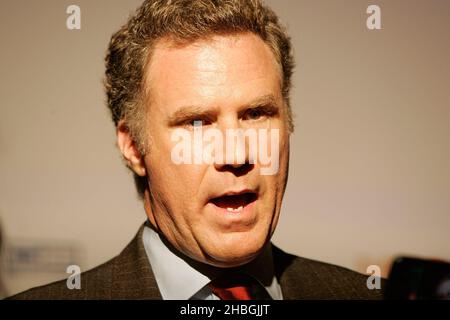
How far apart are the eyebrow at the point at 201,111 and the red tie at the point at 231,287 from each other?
44 centimetres

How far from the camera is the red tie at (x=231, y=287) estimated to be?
129 centimetres

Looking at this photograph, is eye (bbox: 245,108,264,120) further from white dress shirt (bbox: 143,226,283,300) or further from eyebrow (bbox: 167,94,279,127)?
white dress shirt (bbox: 143,226,283,300)

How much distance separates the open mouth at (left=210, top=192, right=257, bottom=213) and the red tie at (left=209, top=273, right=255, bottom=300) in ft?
0.71

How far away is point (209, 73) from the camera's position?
1.17m

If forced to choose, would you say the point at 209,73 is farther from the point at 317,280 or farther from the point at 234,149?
the point at 317,280

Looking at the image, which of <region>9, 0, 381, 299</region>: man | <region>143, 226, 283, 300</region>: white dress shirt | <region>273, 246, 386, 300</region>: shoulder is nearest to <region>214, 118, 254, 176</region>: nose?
<region>9, 0, 381, 299</region>: man

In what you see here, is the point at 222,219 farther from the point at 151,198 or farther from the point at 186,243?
the point at 151,198

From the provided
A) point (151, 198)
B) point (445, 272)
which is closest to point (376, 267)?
point (445, 272)

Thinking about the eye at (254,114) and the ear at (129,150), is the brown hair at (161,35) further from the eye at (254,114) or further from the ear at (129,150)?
the eye at (254,114)

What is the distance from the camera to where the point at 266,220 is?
4.01 ft

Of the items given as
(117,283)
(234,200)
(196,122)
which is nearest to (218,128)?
(196,122)

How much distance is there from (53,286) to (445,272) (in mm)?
1162

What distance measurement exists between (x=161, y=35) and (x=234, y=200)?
1.54ft

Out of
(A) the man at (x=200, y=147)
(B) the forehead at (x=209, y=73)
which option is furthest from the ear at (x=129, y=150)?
(B) the forehead at (x=209, y=73)
